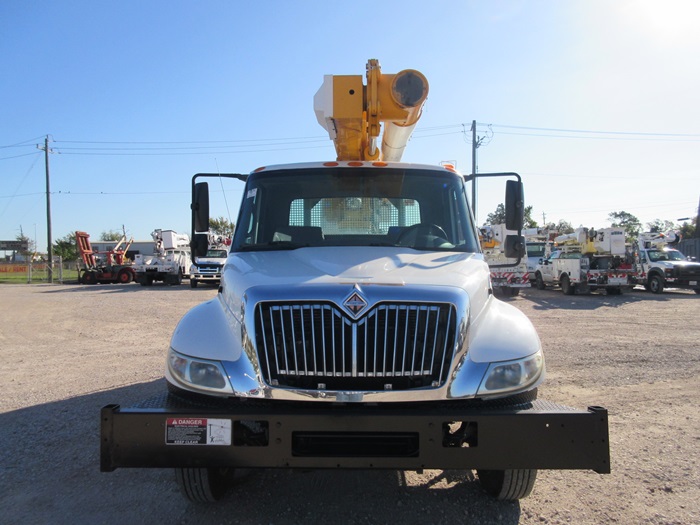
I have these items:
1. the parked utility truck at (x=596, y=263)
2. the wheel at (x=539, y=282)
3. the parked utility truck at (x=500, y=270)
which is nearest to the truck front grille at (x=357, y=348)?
the parked utility truck at (x=500, y=270)

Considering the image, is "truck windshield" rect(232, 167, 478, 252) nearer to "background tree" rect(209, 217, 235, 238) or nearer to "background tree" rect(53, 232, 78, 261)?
"background tree" rect(209, 217, 235, 238)

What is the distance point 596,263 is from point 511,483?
18.6m

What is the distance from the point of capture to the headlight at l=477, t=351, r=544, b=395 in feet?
9.07

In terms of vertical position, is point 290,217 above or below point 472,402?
above

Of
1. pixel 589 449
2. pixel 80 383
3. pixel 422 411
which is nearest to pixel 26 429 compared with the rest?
pixel 80 383

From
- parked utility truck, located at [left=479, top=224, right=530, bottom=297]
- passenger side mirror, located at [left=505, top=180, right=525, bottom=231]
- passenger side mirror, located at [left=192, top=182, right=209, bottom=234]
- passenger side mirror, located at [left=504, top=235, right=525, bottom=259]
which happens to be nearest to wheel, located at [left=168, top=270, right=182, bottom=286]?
parked utility truck, located at [left=479, top=224, right=530, bottom=297]

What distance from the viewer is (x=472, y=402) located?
276 cm

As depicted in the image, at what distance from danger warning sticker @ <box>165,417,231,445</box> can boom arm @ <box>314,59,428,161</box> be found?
306 cm

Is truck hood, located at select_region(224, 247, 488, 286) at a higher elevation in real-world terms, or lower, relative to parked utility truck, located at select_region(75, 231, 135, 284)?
higher

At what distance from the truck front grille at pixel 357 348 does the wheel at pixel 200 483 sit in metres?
0.92

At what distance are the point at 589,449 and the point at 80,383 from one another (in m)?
6.16

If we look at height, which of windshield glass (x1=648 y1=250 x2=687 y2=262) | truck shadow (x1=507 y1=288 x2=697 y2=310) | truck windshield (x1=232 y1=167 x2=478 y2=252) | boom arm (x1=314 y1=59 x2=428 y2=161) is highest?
boom arm (x1=314 y1=59 x2=428 y2=161)

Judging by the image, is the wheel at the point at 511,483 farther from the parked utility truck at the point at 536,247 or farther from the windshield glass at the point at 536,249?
the windshield glass at the point at 536,249

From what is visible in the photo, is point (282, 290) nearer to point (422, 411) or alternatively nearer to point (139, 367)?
point (422, 411)
